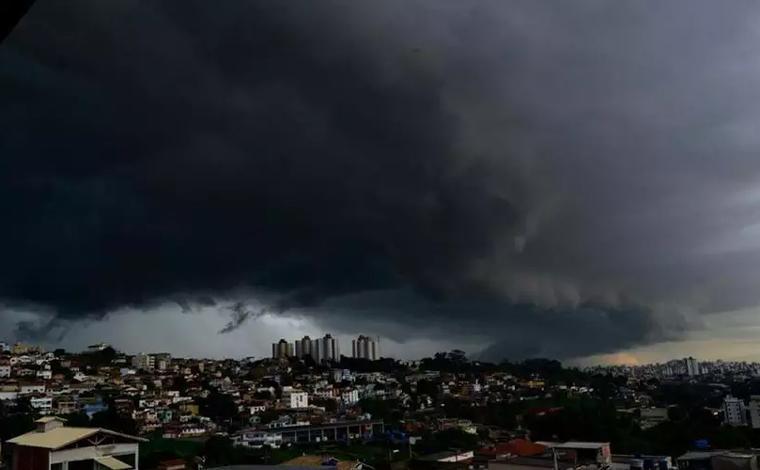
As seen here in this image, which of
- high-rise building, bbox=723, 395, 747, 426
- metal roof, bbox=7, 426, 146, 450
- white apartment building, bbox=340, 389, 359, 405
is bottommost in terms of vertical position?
high-rise building, bbox=723, 395, 747, 426

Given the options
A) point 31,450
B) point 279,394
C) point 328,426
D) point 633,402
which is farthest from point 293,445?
point 633,402

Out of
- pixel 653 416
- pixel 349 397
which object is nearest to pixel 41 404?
pixel 349 397

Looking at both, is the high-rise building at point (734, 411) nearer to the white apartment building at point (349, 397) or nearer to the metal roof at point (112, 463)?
A: the white apartment building at point (349, 397)

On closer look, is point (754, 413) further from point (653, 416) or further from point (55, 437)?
point (55, 437)

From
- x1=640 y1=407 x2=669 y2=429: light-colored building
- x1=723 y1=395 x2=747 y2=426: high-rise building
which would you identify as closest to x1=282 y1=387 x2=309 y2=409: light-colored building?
x1=640 y1=407 x2=669 y2=429: light-colored building

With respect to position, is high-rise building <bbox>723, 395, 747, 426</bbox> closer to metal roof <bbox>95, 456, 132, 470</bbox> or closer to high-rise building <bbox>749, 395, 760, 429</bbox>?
high-rise building <bbox>749, 395, 760, 429</bbox>

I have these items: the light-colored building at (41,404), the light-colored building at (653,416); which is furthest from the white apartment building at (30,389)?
the light-colored building at (653,416)

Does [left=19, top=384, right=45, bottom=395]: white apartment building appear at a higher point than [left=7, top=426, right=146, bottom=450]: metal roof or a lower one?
higher

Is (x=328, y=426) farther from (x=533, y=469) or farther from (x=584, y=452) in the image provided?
(x=533, y=469)
